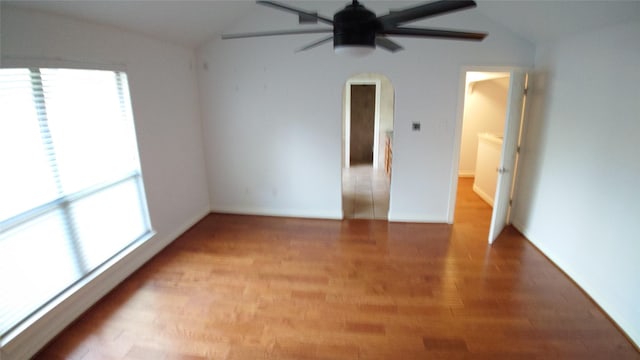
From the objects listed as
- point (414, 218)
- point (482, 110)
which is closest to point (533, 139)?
point (414, 218)

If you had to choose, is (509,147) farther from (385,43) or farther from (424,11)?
(424,11)

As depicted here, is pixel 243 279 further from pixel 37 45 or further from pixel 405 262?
pixel 37 45

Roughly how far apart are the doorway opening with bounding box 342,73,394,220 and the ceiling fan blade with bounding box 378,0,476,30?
4.31m

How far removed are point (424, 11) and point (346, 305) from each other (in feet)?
7.55

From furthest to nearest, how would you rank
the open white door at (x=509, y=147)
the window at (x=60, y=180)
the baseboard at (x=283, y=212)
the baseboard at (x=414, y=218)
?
the baseboard at (x=283, y=212), the baseboard at (x=414, y=218), the open white door at (x=509, y=147), the window at (x=60, y=180)

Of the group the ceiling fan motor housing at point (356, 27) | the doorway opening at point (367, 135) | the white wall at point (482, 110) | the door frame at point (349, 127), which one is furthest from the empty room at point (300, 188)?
the door frame at point (349, 127)

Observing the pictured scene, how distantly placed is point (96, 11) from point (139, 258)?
2.32m

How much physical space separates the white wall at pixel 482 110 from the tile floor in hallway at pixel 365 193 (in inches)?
67.7

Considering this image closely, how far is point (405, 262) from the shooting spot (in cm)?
350

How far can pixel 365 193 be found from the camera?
228 inches

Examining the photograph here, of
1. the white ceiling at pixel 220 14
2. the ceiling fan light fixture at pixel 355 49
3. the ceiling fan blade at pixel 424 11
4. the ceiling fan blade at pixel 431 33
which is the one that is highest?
the white ceiling at pixel 220 14

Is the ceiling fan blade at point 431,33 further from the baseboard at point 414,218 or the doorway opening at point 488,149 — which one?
the baseboard at point 414,218

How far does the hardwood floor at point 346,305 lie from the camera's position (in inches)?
92.0

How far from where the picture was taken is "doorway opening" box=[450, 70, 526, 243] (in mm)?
3674
